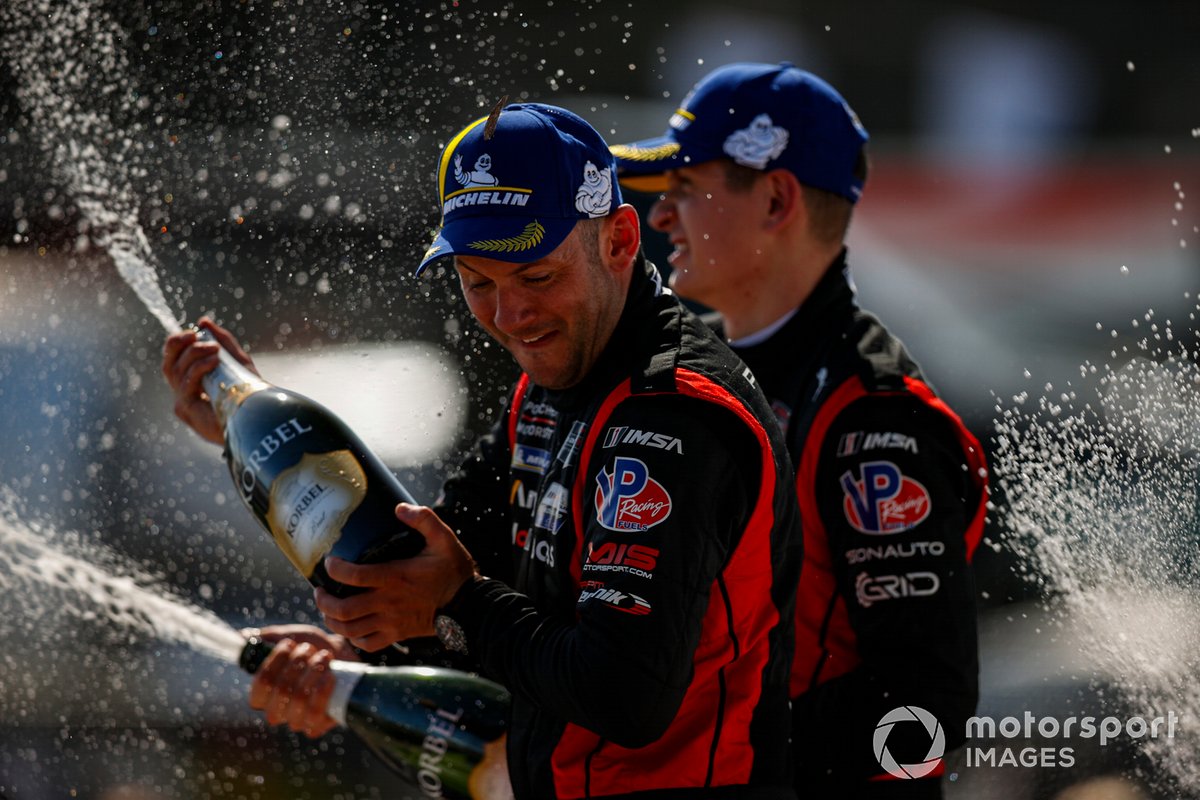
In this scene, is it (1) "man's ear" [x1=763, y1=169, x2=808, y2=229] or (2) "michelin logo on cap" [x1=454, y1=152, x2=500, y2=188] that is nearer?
(2) "michelin logo on cap" [x1=454, y1=152, x2=500, y2=188]

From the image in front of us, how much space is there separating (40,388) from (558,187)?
145 inches

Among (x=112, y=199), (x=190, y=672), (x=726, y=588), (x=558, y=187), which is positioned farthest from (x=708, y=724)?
(x=190, y=672)

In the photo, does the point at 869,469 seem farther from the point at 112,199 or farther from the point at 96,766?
the point at 96,766

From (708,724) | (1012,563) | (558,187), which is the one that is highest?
(558,187)

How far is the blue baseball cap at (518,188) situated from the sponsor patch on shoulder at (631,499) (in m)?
0.36

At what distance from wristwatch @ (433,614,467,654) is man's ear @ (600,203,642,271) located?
0.58 metres

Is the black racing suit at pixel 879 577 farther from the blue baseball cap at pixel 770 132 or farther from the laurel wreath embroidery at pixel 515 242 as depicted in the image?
the laurel wreath embroidery at pixel 515 242

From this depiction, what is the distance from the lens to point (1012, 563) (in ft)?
10.9

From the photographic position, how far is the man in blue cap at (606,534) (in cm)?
163

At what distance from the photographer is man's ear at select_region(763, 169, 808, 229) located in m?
2.75

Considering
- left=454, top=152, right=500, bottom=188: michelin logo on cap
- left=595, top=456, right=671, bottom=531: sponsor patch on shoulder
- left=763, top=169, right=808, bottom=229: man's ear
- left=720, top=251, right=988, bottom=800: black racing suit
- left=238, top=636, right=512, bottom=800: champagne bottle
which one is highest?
left=454, top=152, right=500, bottom=188: michelin logo on cap

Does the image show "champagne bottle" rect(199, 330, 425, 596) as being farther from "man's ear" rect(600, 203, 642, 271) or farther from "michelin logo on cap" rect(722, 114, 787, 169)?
"michelin logo on cap" rect(722, 114, 787, 169)

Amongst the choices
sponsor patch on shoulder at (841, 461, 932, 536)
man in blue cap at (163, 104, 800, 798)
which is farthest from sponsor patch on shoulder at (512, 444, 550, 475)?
sponsor patch on shoulder at (841, 461, 932, 536)

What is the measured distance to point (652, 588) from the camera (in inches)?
63.4
